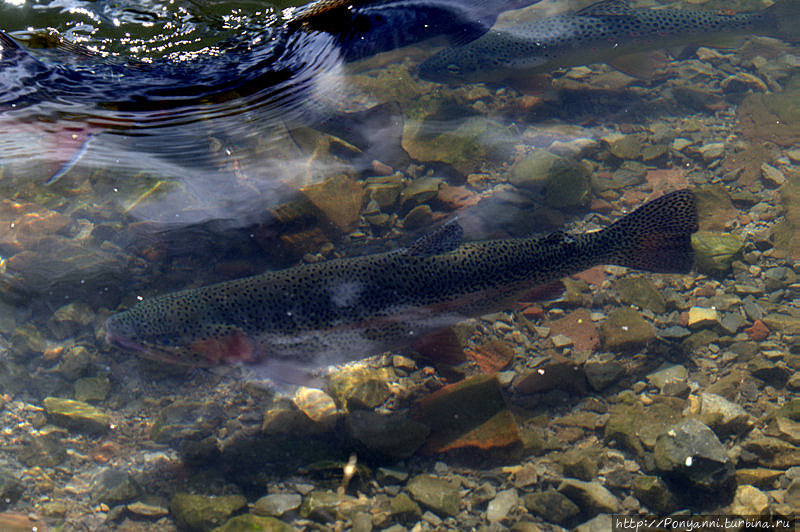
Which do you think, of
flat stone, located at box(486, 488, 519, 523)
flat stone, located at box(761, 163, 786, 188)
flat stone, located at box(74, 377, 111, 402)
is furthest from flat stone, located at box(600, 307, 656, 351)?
flat stone, located at box(74, 377, 111, 402)

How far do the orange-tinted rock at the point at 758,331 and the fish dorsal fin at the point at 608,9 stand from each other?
5002 millimetres

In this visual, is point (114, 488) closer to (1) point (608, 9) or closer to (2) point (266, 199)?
(2) point (266, 199)

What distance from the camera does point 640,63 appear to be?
7.04m

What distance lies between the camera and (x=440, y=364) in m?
3.97

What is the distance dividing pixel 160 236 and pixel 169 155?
905 millimetres

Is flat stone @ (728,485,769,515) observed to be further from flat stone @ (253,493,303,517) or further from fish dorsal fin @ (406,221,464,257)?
flat stone @ (253,493,303,517)

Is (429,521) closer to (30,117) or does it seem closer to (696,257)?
(696,257)

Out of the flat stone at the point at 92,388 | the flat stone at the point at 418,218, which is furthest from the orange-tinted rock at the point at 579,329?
the flat stone at the point at 92,388

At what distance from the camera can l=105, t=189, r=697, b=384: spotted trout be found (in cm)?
382

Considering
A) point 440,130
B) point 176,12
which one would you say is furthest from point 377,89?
point 176,12

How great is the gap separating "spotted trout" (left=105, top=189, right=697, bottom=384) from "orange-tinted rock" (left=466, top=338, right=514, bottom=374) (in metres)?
0.32

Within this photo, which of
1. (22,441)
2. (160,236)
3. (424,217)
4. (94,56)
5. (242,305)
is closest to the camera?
(22,441)

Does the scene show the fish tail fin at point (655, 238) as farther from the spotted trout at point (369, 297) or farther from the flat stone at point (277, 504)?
the flat stone at point (277, 504)

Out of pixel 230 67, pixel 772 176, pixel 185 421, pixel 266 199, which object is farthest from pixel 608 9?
pixel 185 421
